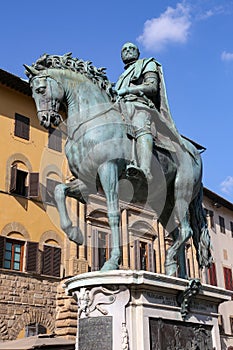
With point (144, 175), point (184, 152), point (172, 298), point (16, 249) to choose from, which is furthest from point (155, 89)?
point (16, 249)

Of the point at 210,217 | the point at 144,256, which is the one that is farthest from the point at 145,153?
the point at 210,217

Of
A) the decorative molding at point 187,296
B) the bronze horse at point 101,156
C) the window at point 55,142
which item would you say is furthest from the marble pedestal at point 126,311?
the window at point 55,142

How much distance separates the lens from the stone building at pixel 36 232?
20141 mm

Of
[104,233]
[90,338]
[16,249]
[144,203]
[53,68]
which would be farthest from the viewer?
[104,233]

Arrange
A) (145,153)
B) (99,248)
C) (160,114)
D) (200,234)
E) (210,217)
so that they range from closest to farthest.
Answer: (145,153)
(160,114)
(200,234)
(99,248)
(210,217)

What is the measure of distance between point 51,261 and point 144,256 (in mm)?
5657

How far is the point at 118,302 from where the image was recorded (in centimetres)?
550

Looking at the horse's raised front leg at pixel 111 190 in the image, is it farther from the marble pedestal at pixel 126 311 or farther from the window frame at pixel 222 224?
the window frame at pixel 222 224

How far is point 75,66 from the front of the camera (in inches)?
259

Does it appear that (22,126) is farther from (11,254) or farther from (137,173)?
(137,173)

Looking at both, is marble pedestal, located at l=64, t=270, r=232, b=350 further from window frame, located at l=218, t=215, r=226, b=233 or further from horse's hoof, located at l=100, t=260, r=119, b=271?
window frame, located at l=218, t=215, r=226, b=233

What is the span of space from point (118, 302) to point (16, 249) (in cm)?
1574

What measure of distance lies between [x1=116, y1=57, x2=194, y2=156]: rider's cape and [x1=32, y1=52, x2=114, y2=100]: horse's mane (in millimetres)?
616

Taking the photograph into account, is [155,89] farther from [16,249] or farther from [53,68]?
[16,249]
